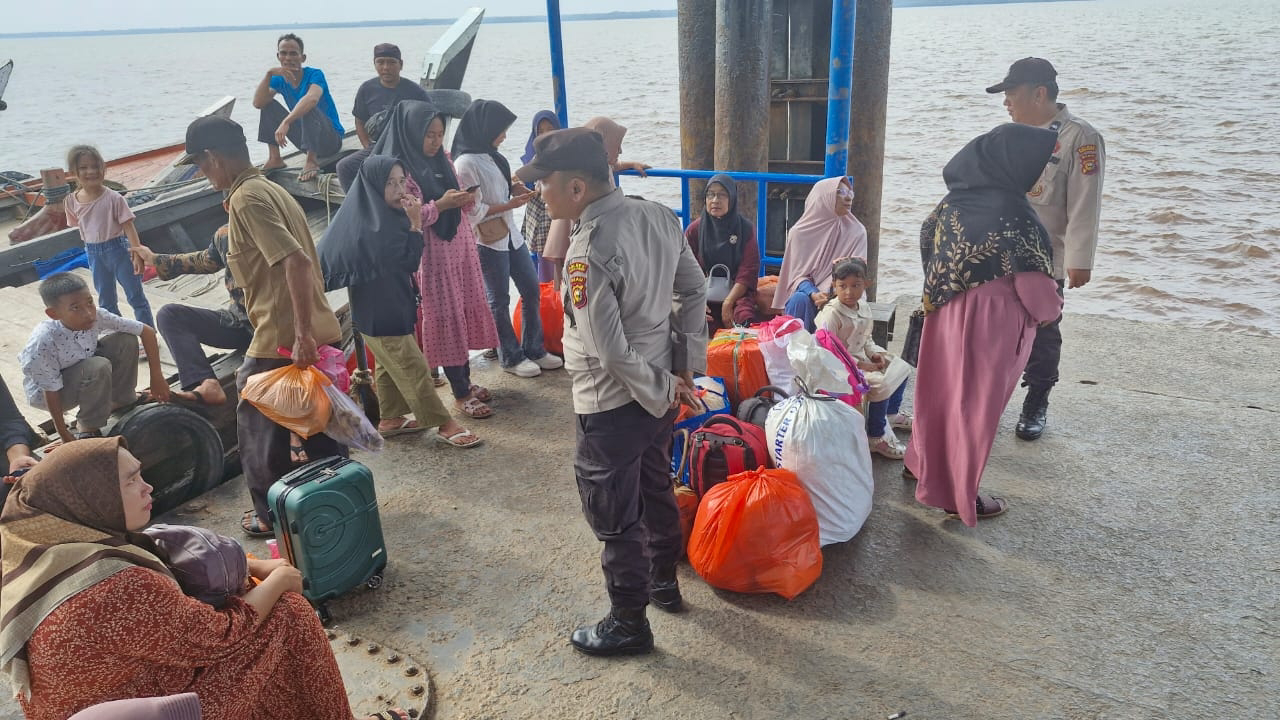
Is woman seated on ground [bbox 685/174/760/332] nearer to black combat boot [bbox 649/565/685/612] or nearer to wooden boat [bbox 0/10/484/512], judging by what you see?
black combat boot [bbox 649/565/685/612]

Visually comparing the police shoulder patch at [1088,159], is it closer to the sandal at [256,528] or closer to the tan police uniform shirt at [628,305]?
the tan police uniform shirt at [628,305]

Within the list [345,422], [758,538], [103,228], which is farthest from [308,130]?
[758,538]

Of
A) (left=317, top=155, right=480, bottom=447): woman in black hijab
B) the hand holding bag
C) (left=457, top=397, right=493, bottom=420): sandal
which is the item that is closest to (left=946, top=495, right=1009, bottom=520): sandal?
the hand holding bag

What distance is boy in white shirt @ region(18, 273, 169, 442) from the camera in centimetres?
357

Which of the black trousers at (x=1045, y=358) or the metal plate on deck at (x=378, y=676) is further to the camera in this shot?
the black trousers at (x=1045, y=358)

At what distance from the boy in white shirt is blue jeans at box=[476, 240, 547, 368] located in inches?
73.1

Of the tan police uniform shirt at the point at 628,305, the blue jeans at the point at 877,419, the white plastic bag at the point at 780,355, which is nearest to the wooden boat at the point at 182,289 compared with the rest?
the tan police uniform shirt at the point at 628,305

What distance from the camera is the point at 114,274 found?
527 centimetres

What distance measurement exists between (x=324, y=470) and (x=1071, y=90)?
2897 cm

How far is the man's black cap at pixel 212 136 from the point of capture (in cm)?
317

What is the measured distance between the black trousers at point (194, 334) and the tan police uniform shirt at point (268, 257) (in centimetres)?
42

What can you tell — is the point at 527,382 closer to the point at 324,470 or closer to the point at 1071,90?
the point at 324,470

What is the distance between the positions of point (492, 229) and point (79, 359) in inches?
84.8

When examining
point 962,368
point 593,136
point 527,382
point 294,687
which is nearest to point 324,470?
point 294,687
